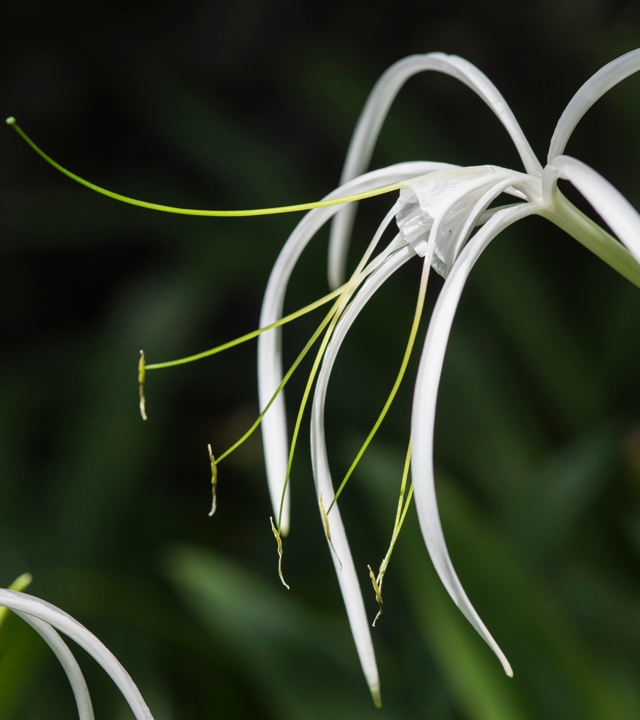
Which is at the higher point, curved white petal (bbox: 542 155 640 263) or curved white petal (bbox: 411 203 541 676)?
curved white petal (bbox: 542 155 640 263)

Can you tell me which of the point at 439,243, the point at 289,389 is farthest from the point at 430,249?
the point at 289,389

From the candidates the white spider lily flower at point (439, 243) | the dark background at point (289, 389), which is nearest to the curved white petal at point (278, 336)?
the white spider lily flower at point (439, 243)

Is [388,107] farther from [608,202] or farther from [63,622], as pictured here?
[63,622]

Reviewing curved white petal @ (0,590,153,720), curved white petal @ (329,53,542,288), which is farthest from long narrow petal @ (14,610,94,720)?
curved white petal @ (329,53,542,288)

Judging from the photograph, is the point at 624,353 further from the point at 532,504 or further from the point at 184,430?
the point at 184,430

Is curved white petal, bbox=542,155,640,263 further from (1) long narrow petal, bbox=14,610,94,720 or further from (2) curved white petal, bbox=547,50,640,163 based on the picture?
(1) long narrow petal, bbox=14,610,94,720

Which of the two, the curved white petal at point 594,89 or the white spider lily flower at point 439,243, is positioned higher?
the curved white petal at point 594,89

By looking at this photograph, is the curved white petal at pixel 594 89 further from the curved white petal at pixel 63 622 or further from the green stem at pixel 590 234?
the curved white petal at pixel 63 622

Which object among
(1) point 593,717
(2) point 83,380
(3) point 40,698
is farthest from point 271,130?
(1) point 593,717
